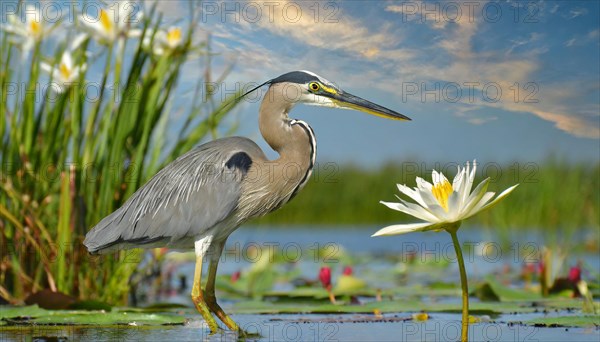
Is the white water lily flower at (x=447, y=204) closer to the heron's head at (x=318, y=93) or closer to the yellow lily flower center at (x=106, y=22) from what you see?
the heron's head at (x=318, y=93)

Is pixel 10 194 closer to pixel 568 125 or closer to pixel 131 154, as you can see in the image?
pixel 131 154

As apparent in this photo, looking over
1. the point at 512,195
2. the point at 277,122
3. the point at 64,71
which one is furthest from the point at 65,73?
the point at 512,195

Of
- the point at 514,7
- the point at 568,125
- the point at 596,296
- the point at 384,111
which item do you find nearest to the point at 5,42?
the point at 384,111

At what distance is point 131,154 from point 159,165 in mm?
156

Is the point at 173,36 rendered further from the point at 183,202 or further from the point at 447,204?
the point at 447,204

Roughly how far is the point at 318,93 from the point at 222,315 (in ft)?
3.38

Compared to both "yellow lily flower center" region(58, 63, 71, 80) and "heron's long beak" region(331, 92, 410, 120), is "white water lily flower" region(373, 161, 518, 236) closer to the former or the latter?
"heron's long beak" region(331, 92, 410, 120)

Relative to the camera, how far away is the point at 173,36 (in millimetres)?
4238

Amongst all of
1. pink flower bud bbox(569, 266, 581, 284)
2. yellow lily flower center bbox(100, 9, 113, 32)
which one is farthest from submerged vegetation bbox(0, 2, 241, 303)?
pink flower bud bbox(569, 266, 581, 284)

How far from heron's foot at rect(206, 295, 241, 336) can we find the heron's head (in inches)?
36.8

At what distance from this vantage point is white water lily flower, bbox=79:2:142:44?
4.06 meters

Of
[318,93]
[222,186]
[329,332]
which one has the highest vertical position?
[318,93]

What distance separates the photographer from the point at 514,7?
4293 millimetres

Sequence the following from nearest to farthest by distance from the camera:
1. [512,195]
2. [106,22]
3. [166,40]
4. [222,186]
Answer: [222,186]
[106,22]
[166,40]
[512,195]
